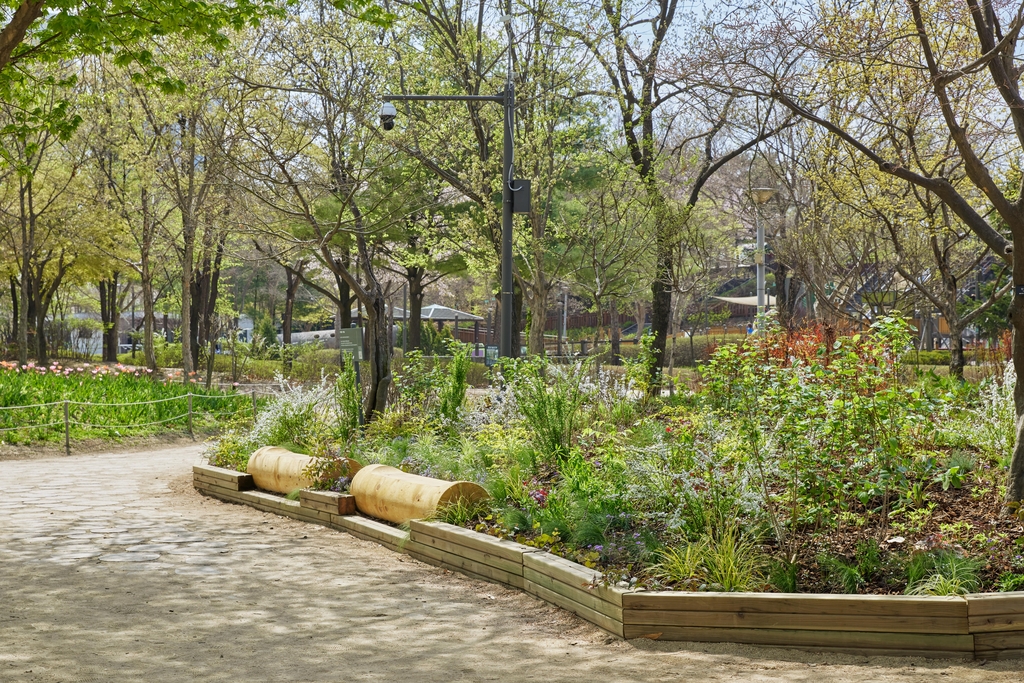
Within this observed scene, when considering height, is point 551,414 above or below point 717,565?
above

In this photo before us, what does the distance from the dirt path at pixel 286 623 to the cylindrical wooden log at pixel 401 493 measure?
0.37 m

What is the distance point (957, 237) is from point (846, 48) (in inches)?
308

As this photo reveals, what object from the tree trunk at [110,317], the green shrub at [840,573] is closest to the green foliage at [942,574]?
the green shrub at [840,573]

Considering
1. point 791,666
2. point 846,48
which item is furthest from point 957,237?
point 791,666

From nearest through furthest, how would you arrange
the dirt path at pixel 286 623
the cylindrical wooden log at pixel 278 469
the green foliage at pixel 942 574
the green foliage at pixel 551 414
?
the dirt path at pixel 286 623
the green foliage at pixel 942 574
the green foliage at pixel 551 414
the cylindrical wooden log at pixel 278 469

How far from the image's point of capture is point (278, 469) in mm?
9703

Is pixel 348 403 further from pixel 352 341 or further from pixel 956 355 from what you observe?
pixel 956 355

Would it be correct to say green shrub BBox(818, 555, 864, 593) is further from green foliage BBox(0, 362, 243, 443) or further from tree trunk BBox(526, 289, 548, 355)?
green foliage BBox(0, 362, 243, 443)

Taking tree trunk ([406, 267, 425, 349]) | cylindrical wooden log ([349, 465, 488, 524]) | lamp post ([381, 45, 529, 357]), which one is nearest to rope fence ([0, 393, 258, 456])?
lamp post ([381, 45, 529, 357])

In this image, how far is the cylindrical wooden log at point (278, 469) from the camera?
945 cm

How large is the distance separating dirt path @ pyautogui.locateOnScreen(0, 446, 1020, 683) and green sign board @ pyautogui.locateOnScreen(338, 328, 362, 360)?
10.9ft

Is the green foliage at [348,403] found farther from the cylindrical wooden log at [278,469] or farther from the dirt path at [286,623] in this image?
the dirt path at [286,623]

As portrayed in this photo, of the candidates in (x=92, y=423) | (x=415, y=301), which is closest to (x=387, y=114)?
(x=92, y=423)

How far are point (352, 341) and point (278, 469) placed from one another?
2.56m
